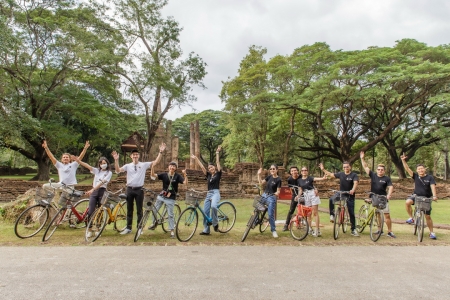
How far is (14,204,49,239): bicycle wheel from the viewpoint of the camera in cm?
590

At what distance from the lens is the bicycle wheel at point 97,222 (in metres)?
5.55

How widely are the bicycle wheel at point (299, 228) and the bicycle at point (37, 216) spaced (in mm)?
4670

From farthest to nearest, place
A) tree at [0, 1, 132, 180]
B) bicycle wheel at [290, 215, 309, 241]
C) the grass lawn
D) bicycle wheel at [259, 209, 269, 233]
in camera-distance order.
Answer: tree at [0, 1, 132, 180] < bicycle wheel at [259, 209, 269, 233] < bicycle wheel at [290, 215, 309, 241] < the grass lawn

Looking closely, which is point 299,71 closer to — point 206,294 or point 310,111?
point 310,111

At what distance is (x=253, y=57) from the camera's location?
87.1 ft

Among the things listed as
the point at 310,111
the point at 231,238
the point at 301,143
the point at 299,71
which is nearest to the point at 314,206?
the point at 231,238

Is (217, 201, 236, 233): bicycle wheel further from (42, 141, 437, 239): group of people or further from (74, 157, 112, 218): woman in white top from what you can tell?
(74, 157, 112, 218): woman in white top

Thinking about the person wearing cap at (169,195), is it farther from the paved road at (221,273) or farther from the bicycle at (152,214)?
the paved road at (221,273)

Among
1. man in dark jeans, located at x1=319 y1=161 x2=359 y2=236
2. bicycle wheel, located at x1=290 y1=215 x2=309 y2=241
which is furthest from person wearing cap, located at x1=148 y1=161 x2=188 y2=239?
man in dark jeans, located at x1=319 y1=161 x2=359 y2=236

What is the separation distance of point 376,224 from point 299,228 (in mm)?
1646

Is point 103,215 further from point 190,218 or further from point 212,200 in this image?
point 212,200

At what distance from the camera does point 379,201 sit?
20.6 ft

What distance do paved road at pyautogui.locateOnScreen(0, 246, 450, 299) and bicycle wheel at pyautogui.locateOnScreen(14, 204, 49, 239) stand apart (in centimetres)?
103

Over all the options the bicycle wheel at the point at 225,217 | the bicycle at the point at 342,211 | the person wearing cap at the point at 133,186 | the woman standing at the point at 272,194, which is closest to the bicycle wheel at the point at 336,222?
the bicycle at the point at 342,211
